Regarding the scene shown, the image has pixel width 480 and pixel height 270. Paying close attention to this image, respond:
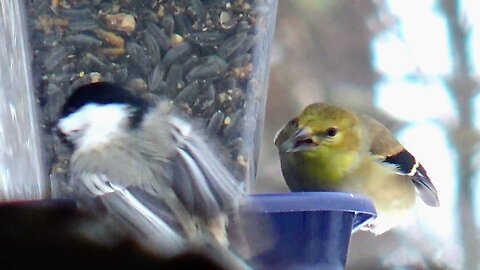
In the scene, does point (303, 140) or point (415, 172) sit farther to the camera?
point (415, 172)

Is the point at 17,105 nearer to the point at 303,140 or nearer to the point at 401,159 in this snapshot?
the point at 303,140

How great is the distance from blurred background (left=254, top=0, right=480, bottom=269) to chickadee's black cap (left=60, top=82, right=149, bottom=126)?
2.18 metres

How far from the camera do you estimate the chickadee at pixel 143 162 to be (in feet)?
4.70

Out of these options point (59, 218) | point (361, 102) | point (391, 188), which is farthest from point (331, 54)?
point (59, 218)

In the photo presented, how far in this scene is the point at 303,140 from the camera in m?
2.49

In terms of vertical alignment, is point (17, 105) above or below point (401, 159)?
above

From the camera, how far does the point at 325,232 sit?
5.45 ft

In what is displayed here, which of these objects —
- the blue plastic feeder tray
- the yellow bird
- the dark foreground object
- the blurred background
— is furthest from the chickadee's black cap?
the blurred background

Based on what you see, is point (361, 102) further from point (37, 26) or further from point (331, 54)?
point (37, 26)

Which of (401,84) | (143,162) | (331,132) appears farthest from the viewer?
(401,84)

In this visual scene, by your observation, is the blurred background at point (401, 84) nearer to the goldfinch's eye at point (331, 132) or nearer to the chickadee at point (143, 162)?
the goldfinch's eye at point (331, 132)

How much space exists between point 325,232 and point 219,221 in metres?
0.30

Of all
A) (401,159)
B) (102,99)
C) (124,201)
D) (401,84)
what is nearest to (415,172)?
(401,159)

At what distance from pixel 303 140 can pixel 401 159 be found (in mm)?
281
